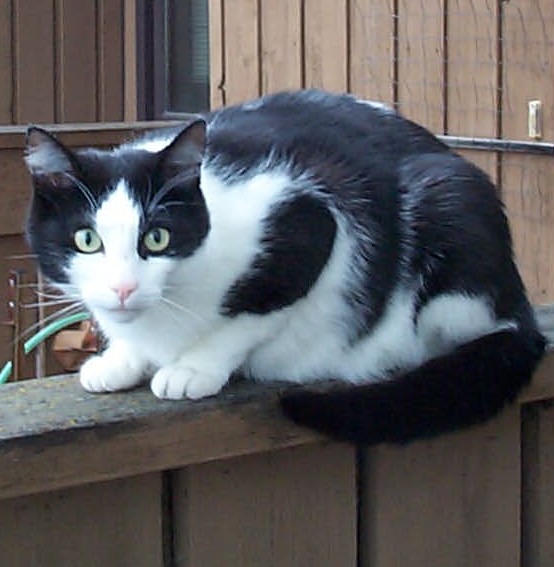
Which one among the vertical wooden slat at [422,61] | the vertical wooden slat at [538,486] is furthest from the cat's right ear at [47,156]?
the vertical wooden slat at [422,61]

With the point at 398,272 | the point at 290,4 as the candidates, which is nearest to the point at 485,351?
the point at 398,272

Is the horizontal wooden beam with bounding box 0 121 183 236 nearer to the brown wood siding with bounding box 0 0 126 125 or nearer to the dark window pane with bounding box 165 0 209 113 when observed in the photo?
the dark window pane with bounding box 165 0 209 113

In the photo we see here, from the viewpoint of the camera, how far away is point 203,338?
52.9 inches

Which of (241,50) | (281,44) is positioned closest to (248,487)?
(281,44)

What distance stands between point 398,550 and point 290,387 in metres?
0.20

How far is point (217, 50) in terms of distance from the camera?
341cm

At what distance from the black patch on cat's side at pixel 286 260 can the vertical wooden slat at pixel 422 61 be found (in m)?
1.37

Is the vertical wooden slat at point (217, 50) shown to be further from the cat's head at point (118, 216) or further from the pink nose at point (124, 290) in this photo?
the pink nose at point (124, 290)

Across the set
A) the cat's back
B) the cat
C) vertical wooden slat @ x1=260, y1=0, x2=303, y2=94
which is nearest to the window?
vertical wooden slat @ x1=260, y1=0, x2=303, y2=94

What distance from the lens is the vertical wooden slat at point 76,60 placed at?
4.79 meters

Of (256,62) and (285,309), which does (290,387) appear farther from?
(256,62)

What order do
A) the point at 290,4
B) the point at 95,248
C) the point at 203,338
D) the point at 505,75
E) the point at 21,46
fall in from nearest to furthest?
the point at 95,248 < the point at 203,338 < the point at 505,75 < the point at 290,4 < the point at 21,46

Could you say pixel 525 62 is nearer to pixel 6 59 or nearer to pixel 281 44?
pixel 281 44

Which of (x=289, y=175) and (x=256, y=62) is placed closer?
(x=289, y=175)
